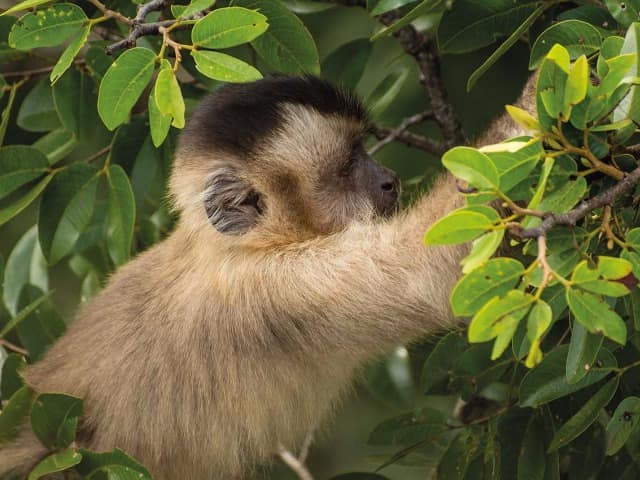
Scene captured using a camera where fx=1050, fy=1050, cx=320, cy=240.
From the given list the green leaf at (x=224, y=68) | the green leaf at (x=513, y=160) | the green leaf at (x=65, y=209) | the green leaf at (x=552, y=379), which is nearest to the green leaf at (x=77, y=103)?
the green leaf at (x=65, y=209)

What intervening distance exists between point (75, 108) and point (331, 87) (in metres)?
0.89

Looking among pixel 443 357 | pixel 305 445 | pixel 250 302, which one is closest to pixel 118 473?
pixel 250 302

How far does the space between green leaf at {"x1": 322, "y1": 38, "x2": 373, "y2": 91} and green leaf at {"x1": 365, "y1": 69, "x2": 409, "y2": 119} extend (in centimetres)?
9

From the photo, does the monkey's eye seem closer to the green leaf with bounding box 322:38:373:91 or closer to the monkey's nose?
the monkey's nose

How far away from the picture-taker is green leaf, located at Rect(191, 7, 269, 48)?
8.28ft

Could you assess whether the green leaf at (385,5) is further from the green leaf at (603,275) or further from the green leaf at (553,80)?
the green leaf at (603,275)

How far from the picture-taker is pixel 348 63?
409 cm

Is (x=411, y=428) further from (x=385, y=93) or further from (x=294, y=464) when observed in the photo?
(x=385, y=93)

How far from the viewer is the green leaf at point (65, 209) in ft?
11.8

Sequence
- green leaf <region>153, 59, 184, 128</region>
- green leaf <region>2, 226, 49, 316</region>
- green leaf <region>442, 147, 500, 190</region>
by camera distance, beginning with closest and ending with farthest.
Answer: green leaf <region>442, 147, 500, 190</region> < green leaf <region>153, 59, 184, 128</region> < green leaf <region>2, 226, 49, 316</region>

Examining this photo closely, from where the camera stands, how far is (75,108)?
11.8 feet

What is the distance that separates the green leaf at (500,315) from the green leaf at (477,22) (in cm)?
147

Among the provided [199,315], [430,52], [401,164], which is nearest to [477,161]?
[199,315]

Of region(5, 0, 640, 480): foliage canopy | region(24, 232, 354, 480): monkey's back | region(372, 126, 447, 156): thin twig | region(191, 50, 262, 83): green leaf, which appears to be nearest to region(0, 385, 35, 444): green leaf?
region(5, 0, 640, 480): foliage canopy
